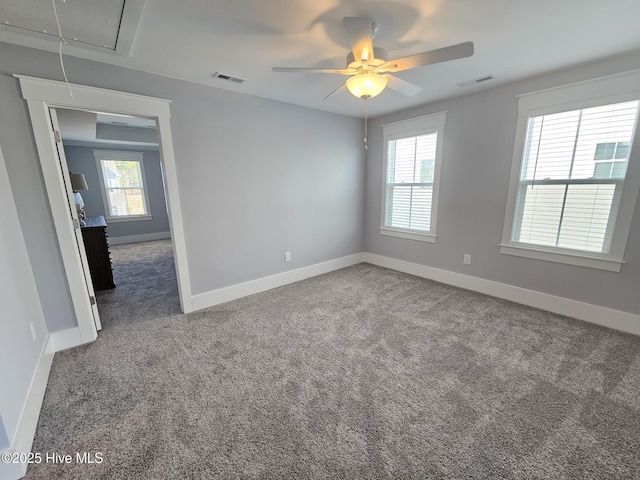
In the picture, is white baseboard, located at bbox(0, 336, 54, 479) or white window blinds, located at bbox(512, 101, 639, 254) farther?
white window blinds, located at bbox(512, 101, 639, 254)

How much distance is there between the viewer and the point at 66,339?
2334 mm

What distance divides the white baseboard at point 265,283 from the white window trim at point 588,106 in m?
2.40

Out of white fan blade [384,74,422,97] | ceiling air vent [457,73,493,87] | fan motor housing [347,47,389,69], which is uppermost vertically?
ceiling air vent [457,73,493,87]

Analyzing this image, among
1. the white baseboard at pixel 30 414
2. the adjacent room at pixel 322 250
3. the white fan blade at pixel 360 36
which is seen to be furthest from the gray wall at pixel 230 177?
the white fan blade at pixel 360 36

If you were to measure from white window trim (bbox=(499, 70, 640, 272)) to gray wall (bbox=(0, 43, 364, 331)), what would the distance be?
2.17 metres

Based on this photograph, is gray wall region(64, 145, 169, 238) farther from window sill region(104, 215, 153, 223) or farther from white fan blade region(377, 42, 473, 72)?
white fan blade region(377, 42, 473, 72)

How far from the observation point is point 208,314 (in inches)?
114

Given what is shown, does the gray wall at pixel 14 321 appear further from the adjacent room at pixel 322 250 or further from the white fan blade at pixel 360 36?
the white fan blade at pixel 360 36

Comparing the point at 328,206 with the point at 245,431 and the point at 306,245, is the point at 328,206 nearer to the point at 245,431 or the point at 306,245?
the point at 306,245

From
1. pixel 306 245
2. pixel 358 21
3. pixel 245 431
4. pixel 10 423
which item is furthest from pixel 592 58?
pixel 10 423

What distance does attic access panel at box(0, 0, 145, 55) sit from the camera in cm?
150

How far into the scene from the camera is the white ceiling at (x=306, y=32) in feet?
5.15

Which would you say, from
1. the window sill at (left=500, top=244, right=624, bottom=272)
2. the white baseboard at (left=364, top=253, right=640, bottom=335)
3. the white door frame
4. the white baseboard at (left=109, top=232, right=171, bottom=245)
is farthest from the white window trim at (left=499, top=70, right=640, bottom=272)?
the white baseboard at (left=109, top=232, right=171, bottom=245)

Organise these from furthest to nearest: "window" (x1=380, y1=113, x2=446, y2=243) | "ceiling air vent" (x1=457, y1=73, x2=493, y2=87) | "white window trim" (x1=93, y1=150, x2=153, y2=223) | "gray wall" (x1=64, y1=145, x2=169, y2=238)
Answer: "white window trim" (x1=93, y1=150, x2=153, y2=223)
"gray wall" (x1=64, y1=145, x2=169, y2=238)
"window" (x1=380, y1=113, x2=446, y2=243)
"ceiling air vent" (x1=457, y1=73, x2=493, y2=87)
